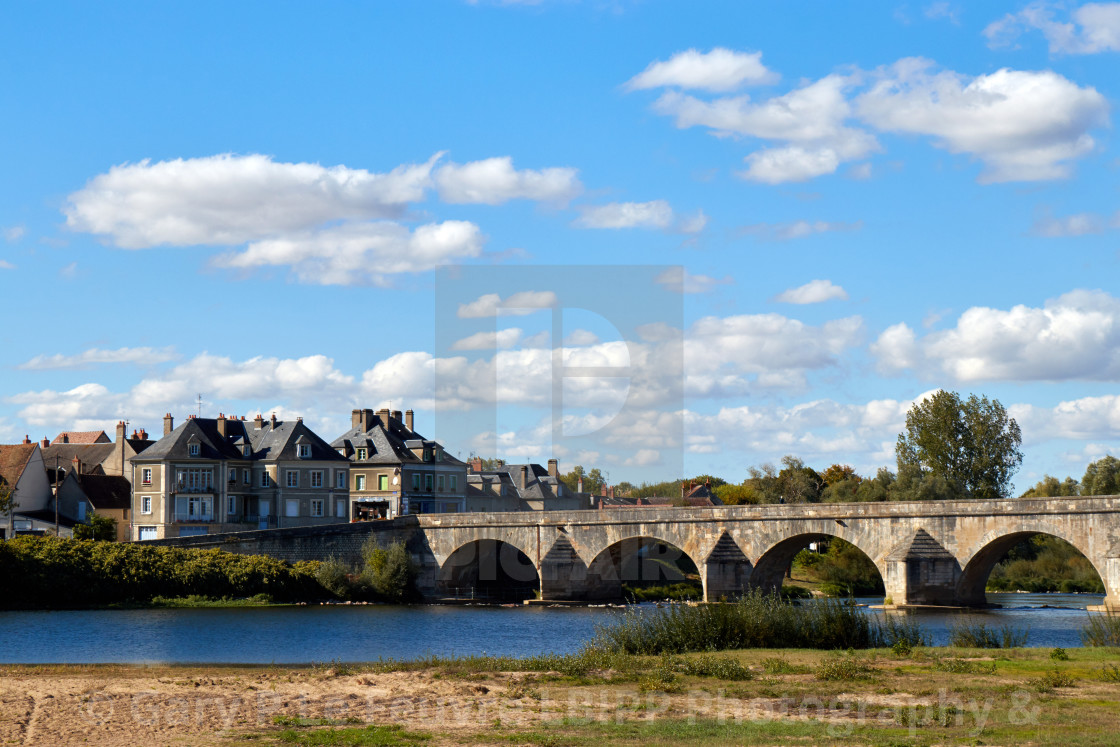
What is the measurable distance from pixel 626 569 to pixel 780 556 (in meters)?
9.50

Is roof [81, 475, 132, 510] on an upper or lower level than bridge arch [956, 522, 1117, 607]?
upper

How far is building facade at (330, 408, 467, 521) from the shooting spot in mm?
62312

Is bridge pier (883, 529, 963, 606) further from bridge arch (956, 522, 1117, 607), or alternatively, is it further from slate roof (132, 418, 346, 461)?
slate roof (132, 418, 346, 461)

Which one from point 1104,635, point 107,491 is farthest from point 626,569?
point 1104,635

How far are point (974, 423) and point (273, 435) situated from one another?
37.9 meters

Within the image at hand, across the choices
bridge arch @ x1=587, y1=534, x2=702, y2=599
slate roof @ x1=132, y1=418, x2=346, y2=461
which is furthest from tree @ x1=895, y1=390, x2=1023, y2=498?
slate roof @ x1=132, y1=418, x2=346, y2=461

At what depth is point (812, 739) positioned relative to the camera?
1221 cm

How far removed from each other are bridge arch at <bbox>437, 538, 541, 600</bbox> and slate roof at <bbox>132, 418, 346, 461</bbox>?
484 inches

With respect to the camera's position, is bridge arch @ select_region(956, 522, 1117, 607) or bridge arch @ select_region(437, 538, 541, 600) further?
bridge arch @ select_region(437, 538, 541, 600)

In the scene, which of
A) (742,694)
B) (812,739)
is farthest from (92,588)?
(812,739)

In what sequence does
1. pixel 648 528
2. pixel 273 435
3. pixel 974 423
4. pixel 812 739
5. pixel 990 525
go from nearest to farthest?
pixel 812 739
pixel 990 525
pixel 648 528
pixel 273 435
pixel 974 423

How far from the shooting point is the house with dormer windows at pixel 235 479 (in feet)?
185

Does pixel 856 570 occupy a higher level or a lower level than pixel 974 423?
lower

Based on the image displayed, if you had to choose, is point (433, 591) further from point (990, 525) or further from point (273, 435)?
point (990, 525)
